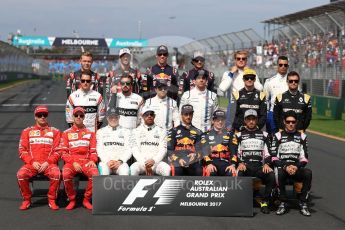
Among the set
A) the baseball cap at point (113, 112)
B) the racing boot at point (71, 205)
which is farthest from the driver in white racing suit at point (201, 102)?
the racing boot at point (71, 205)

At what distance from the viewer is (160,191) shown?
7.94 meters

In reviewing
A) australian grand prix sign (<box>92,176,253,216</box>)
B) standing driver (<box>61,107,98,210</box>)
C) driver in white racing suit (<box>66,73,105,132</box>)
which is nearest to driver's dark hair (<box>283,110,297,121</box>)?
australian grand prix sign (<box>92,176,253,216</box>)

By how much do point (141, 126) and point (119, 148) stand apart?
0.41 metres

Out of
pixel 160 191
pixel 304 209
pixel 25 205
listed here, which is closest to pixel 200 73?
pixel 160 191

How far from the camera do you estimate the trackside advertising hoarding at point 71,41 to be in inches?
3698

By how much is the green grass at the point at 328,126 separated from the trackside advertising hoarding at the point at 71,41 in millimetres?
72916

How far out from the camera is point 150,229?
7.24m

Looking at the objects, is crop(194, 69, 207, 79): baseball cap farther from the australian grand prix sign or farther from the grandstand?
the grandstand

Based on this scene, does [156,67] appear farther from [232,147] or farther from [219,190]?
[219,190]

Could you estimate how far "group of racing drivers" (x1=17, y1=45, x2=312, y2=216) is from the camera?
8422 mm

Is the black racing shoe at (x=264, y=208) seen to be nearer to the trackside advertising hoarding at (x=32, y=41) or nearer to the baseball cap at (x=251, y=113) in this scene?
the baseball cap at (x=251, y=113)

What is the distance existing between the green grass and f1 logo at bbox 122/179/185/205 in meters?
10.3

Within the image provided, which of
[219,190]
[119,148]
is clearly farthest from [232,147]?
[119,148]

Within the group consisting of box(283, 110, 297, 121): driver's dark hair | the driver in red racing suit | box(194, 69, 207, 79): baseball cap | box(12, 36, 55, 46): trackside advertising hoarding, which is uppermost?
box(12, 36, 55, 46): trackside advertising hoarding
